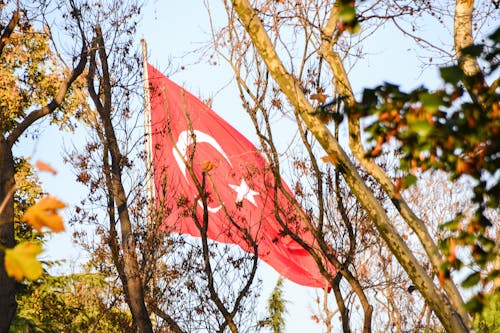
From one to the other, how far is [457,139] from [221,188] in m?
12.6

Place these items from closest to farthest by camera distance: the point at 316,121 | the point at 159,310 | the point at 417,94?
1. the point at 417,94
2. the point at 316,121
3. the point at 159,310

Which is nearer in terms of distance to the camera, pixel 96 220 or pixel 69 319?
pixel 96 220

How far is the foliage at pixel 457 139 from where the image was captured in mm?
3756

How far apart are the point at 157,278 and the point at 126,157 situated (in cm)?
208

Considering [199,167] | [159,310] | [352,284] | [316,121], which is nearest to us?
[316,121]

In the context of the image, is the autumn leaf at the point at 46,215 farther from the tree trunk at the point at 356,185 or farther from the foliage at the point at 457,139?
the tree trunk at the point at 356,185

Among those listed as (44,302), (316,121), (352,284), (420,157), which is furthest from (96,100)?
(420,157)

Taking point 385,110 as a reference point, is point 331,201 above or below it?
above

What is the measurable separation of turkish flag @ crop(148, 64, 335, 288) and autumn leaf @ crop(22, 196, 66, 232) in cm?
873


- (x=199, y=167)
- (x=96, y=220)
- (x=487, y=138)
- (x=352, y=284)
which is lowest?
(x=487, y=138)

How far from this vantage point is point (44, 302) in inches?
837

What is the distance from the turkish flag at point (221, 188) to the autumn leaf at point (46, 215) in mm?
8731

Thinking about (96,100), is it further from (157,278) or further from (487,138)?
(487,138)

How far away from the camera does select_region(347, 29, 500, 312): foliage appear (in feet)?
12.3
